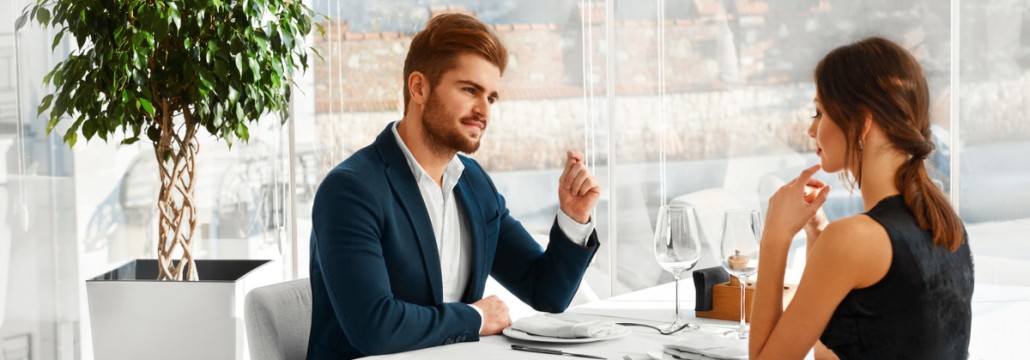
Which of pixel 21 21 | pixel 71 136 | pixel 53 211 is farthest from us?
pixel 53 211

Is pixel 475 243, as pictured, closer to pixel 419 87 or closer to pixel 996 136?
pixel 419 87

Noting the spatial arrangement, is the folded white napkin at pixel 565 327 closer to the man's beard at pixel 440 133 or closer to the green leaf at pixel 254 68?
the man's beard at pixel 440 133

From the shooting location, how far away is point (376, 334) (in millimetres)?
1786

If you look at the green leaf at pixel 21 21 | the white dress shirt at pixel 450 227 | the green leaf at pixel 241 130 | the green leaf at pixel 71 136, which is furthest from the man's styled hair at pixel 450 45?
the green leaf at pixel 21 21

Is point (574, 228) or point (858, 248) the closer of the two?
point (858, 248)

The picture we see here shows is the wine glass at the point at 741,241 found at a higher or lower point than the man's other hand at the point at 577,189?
lower

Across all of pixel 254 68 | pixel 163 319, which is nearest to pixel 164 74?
pixel 254 68

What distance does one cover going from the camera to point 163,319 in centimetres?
316

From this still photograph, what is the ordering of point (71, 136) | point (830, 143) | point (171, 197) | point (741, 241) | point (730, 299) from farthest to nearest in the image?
point (171, 197)
point (71, 136)
point (730, 299)
point (741, 241)
point (830, 143)

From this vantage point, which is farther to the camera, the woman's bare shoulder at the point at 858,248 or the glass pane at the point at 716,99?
the glass pane at the point at 716,99

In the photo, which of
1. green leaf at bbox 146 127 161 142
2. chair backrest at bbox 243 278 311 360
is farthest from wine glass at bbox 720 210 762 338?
green leaf at bbox 146 127 161 142

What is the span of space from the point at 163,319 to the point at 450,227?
144cm

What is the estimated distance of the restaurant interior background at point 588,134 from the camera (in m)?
3.42

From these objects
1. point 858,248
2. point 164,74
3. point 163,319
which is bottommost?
point 163,319
